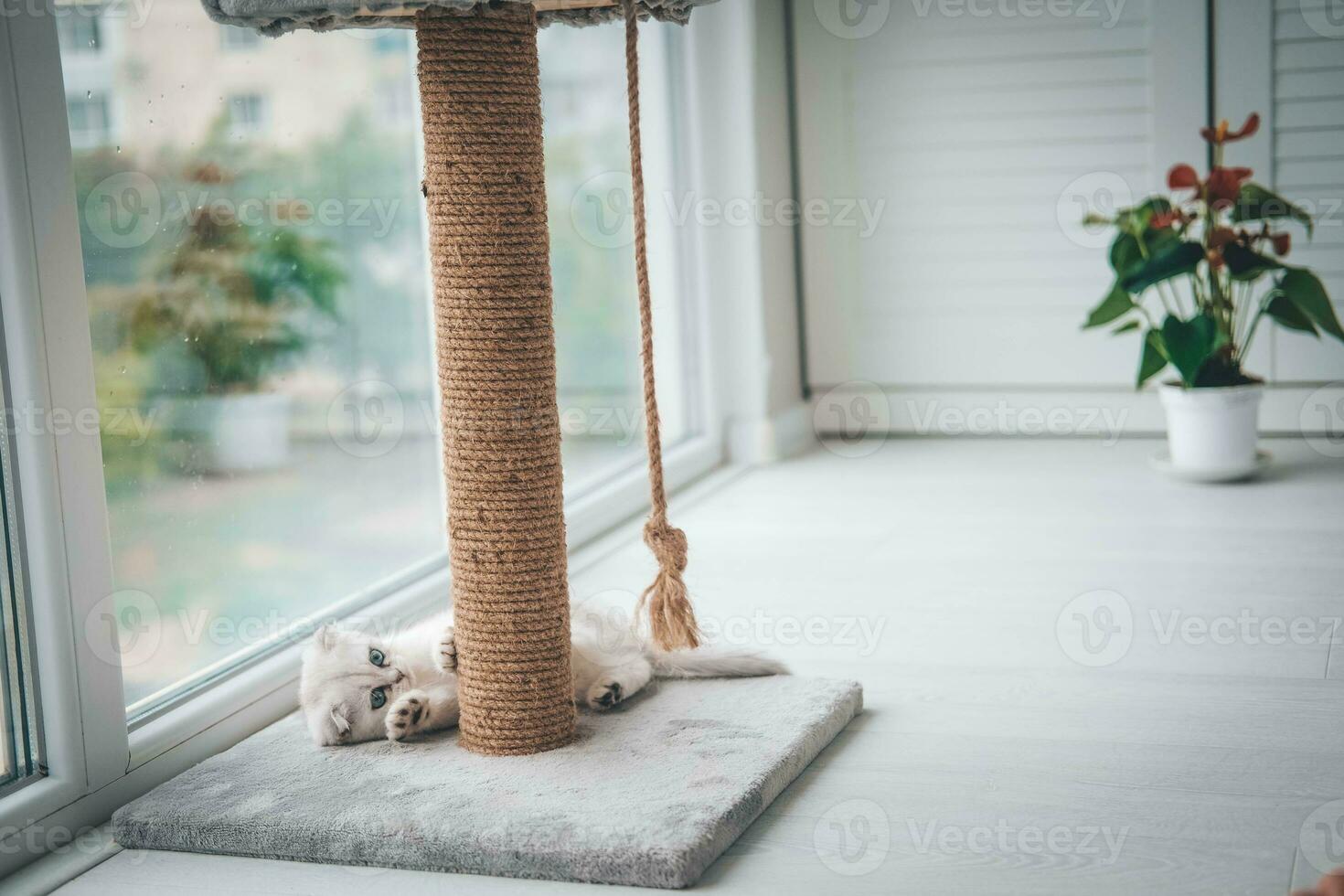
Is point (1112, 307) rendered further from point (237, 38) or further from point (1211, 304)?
point (237, 38)

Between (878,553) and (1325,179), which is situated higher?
(1325,179)

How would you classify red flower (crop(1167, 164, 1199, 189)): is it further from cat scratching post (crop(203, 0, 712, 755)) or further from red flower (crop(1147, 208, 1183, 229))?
cat scratching post (crop(203, 0, 712, 755))

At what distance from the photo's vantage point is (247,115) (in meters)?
1.92

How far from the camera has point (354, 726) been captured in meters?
1.59

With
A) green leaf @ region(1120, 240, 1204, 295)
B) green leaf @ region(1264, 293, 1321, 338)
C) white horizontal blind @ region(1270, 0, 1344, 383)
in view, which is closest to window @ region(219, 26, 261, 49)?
green leaf @ region(1120, 240, 1204, 295)

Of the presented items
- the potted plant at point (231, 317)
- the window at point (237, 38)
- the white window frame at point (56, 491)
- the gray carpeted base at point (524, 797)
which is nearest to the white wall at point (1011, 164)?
the potted plant at point (231, 317)

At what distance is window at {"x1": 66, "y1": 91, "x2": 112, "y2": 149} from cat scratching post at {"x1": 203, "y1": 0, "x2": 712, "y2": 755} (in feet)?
0.88

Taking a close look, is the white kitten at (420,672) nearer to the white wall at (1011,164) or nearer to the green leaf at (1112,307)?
the green leaf at (1112,307)

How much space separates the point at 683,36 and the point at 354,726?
2131mm

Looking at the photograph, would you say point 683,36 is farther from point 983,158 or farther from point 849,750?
point 849,750

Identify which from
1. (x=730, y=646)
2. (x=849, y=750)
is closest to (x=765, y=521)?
(x=730, y=646)

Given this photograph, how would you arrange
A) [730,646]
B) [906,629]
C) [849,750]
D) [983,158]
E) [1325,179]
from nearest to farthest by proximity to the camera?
[849,750]
[730,646]
[906,629]
[1325,179]
[983,158]

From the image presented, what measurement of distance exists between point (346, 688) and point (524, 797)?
0.30 metres

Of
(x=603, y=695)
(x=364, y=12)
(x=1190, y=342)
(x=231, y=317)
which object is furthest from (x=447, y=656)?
(x=1190, y=342)
